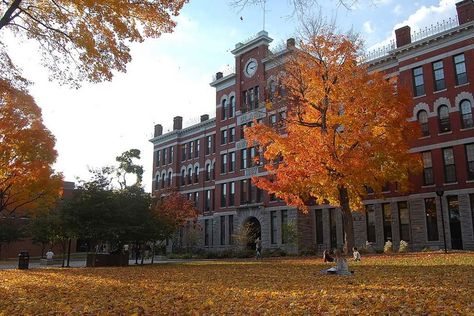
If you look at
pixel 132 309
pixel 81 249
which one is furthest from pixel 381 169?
pixel 81 249

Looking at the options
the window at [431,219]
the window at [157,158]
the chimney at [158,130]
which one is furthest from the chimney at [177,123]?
the window at [431,219]

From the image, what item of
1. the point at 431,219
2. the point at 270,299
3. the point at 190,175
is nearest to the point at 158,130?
the point at 190,175

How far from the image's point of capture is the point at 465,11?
103 feet

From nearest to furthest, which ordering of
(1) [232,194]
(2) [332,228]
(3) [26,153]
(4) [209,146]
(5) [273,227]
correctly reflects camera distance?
(3) [26,153], (2) [332,228], (5) [273,227], (1) [232,194], (4) [209,146]

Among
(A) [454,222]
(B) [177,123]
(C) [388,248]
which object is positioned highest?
(B) [177,123]

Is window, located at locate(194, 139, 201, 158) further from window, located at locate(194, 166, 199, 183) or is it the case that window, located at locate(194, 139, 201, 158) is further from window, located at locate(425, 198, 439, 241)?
window, located at locate(425, 198, 439, 241)

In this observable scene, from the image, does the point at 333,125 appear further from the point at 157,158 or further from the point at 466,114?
the point at 157,158

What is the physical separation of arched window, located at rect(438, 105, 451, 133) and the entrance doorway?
5.01 metres

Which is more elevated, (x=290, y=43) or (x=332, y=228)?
(x=290, y=43)

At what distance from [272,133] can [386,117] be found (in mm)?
5223

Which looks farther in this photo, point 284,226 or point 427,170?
point 284,226

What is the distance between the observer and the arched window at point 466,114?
30.6 metres

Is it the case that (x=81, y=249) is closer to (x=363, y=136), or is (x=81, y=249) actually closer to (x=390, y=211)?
(x=390, y=211)

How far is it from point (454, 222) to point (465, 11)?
1524 cm
